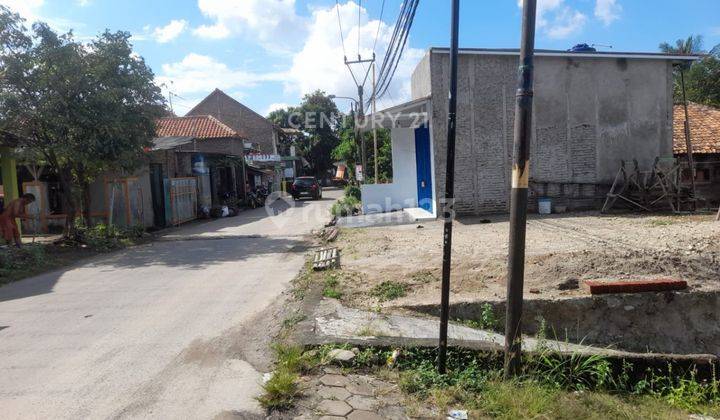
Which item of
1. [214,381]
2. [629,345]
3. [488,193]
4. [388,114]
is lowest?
[629,345]

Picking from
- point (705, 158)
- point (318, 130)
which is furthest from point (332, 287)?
point (318, 130)

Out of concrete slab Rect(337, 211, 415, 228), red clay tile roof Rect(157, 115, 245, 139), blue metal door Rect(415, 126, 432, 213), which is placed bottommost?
concrete slab Rect(337, 211, 415, 228)

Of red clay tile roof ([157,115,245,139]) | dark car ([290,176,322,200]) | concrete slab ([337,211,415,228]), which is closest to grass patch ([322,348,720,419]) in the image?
concrete slab ([337,211,415,228])

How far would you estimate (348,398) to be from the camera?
377cm

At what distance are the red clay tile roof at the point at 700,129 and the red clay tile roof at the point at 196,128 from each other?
81.3 ft

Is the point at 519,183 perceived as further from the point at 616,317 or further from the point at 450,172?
the point at 616,317

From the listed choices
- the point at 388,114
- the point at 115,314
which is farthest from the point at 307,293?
the point at 388,114

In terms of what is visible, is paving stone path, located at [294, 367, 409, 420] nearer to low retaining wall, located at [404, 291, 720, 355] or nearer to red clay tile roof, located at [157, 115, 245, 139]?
Result: low retaining wall, located at [404, 291, 720, 355]

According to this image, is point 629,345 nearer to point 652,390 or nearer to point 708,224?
point 652,390

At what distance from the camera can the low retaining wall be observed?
19.9 ft

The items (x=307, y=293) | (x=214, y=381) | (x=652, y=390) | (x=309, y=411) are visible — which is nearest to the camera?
(x=309, y=411)

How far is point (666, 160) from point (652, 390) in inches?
505

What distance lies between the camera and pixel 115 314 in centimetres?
632

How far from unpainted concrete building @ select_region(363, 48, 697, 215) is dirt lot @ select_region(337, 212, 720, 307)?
9.08 ft
